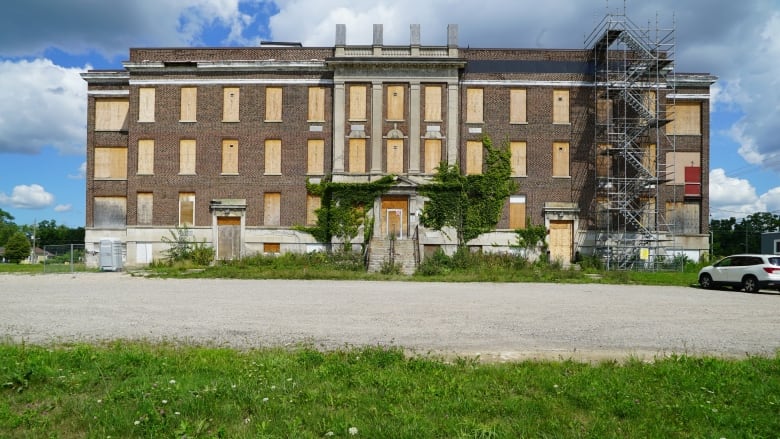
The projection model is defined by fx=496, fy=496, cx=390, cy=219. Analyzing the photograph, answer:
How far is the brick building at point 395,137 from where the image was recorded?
31172 millimetres

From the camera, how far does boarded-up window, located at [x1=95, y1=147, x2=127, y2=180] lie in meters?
33.7

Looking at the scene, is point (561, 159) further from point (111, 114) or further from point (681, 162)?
point (111, 114)

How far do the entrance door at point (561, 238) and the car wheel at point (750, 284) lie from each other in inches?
461

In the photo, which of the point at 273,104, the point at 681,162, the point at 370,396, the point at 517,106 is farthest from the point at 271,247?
the point at 681,162

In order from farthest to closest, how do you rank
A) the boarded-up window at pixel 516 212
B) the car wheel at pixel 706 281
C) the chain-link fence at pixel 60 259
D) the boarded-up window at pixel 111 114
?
the boarded-up window at pixel 111 114, the boarded-up window at pixel 516 212, the chain-link fence at pixel 60 259, the car wheel at pixel 706 281

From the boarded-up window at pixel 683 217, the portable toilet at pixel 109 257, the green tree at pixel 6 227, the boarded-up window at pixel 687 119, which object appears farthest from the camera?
the green tree at pixel 6 227

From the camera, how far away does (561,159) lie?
32062 millimetres

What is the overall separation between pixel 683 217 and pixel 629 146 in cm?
655

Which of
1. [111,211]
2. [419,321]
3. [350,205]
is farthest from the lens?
[111,211]

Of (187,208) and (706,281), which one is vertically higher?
(187,208)

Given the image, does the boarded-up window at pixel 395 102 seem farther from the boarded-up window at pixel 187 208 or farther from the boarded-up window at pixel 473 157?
the boarded-up window at pixel 187 208

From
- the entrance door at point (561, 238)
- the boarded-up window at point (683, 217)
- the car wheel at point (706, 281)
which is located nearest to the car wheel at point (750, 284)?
the car wheel at point (706, 281)

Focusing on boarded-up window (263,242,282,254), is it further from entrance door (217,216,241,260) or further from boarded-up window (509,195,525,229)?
boarded-up window (509,195,525,229)

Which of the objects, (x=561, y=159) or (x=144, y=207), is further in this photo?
(x=144, y=207)
